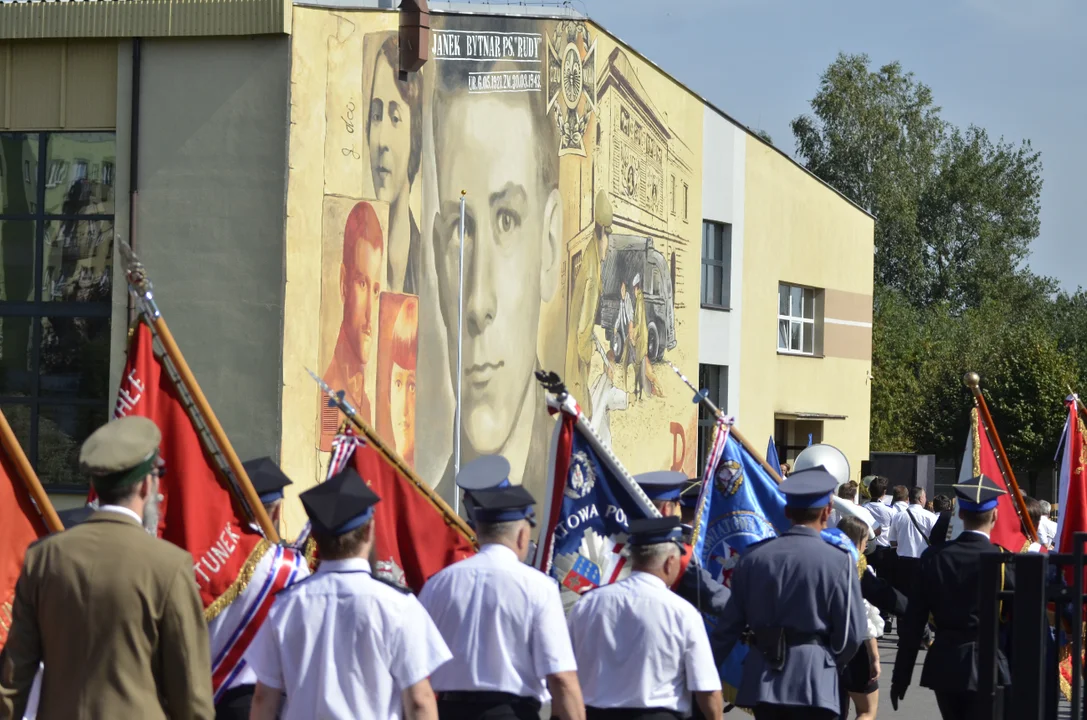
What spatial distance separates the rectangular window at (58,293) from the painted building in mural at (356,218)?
4 cm

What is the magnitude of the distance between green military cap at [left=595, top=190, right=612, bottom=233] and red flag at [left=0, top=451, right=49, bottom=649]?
68.9ft

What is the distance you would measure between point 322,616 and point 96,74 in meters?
17.7

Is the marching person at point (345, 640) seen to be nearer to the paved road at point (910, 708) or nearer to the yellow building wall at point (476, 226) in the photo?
the paved road at point (910, 708)

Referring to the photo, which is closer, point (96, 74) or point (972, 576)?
point (972, 576)

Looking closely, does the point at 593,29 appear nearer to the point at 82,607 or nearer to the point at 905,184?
the point at 82,607

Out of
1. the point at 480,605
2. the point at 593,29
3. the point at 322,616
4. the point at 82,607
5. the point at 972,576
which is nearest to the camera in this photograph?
the point at 82,607

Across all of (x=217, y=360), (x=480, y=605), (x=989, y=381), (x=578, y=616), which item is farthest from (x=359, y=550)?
(x=989, y=381)

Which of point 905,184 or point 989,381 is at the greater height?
point 905,184

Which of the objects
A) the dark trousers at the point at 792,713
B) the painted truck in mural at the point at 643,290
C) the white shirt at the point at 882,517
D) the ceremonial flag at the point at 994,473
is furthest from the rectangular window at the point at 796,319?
the dark trousers at the point at 792,713

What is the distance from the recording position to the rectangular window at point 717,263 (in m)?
31.7

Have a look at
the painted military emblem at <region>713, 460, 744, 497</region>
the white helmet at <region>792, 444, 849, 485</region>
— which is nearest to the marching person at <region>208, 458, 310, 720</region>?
the painted military emblem at <region>713, 460, 744, 497</region>

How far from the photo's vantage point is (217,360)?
822 inches

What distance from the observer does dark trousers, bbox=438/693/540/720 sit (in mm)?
5660

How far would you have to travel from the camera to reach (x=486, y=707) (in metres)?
5.68
